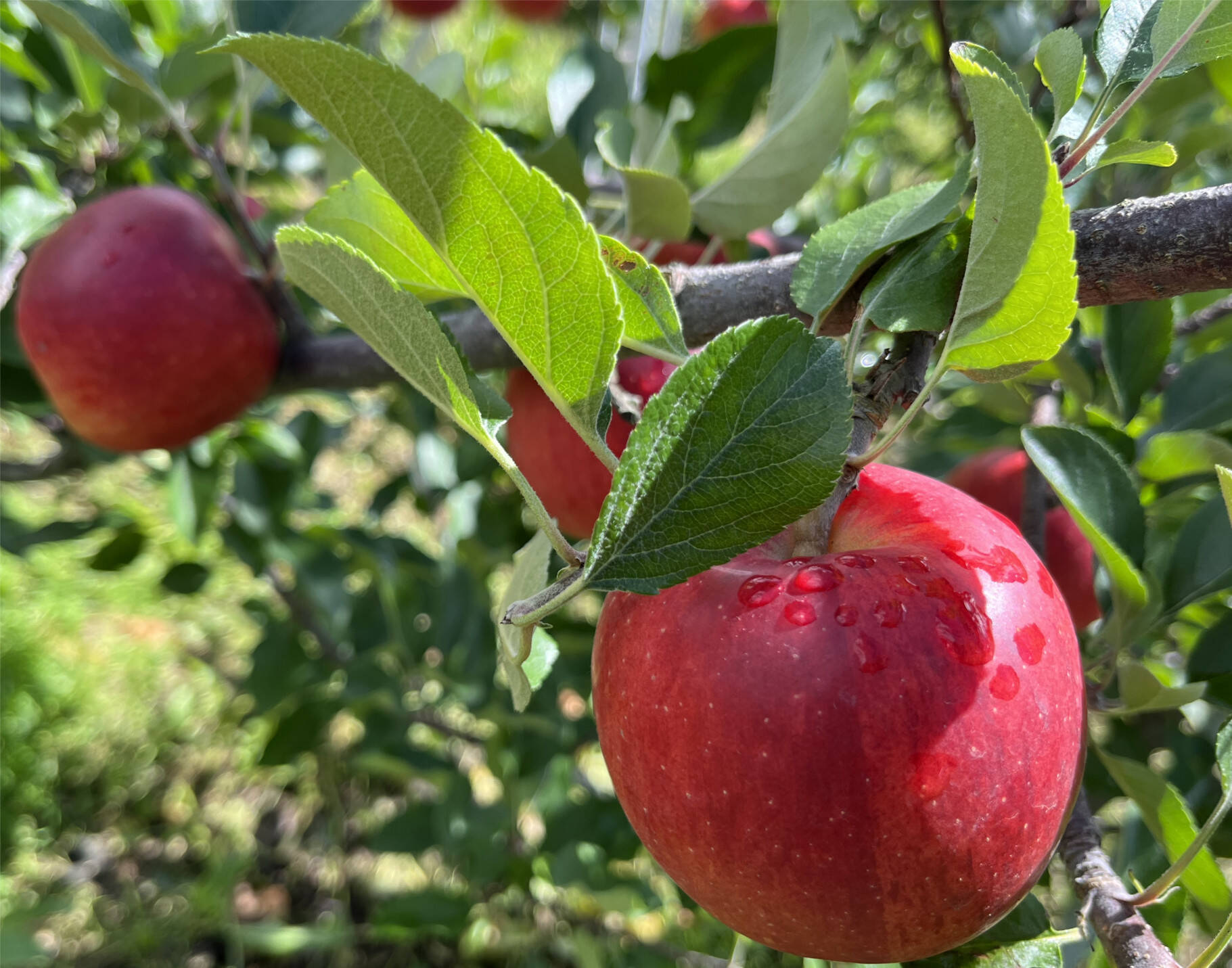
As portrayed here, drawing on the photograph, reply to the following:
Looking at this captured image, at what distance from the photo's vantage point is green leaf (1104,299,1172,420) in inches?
20.3

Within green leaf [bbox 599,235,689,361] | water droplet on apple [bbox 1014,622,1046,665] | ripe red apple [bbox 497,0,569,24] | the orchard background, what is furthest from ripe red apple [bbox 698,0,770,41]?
water droplet on apple [bbox 1014,622,1046,665]

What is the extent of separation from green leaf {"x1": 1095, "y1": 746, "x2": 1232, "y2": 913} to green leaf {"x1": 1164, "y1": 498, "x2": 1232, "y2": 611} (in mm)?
90

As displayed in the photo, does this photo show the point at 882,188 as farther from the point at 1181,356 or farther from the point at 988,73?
the point at 988,73

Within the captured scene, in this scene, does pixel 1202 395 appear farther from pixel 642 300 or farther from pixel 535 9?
pixel 535 9

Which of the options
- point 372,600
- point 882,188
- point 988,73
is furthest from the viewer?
point 882,188

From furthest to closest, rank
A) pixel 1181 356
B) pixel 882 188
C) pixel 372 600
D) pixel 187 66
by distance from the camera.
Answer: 1. pixel 882 188
2. pixel 372 600
3. pixel 1181 356
4. pixel 187 66

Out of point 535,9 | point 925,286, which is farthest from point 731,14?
point 925,286

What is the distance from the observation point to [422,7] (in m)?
1.92

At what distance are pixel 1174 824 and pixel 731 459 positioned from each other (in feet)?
0.98

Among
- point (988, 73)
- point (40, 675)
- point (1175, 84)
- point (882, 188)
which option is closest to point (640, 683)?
point (988, 73)

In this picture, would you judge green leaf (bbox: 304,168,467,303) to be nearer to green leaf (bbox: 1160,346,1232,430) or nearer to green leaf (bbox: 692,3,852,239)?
green leaf (bbox: 692,3,852,239)

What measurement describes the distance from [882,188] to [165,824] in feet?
5.01

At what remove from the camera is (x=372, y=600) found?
93 cm

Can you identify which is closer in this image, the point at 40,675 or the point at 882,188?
the point at 882,188
